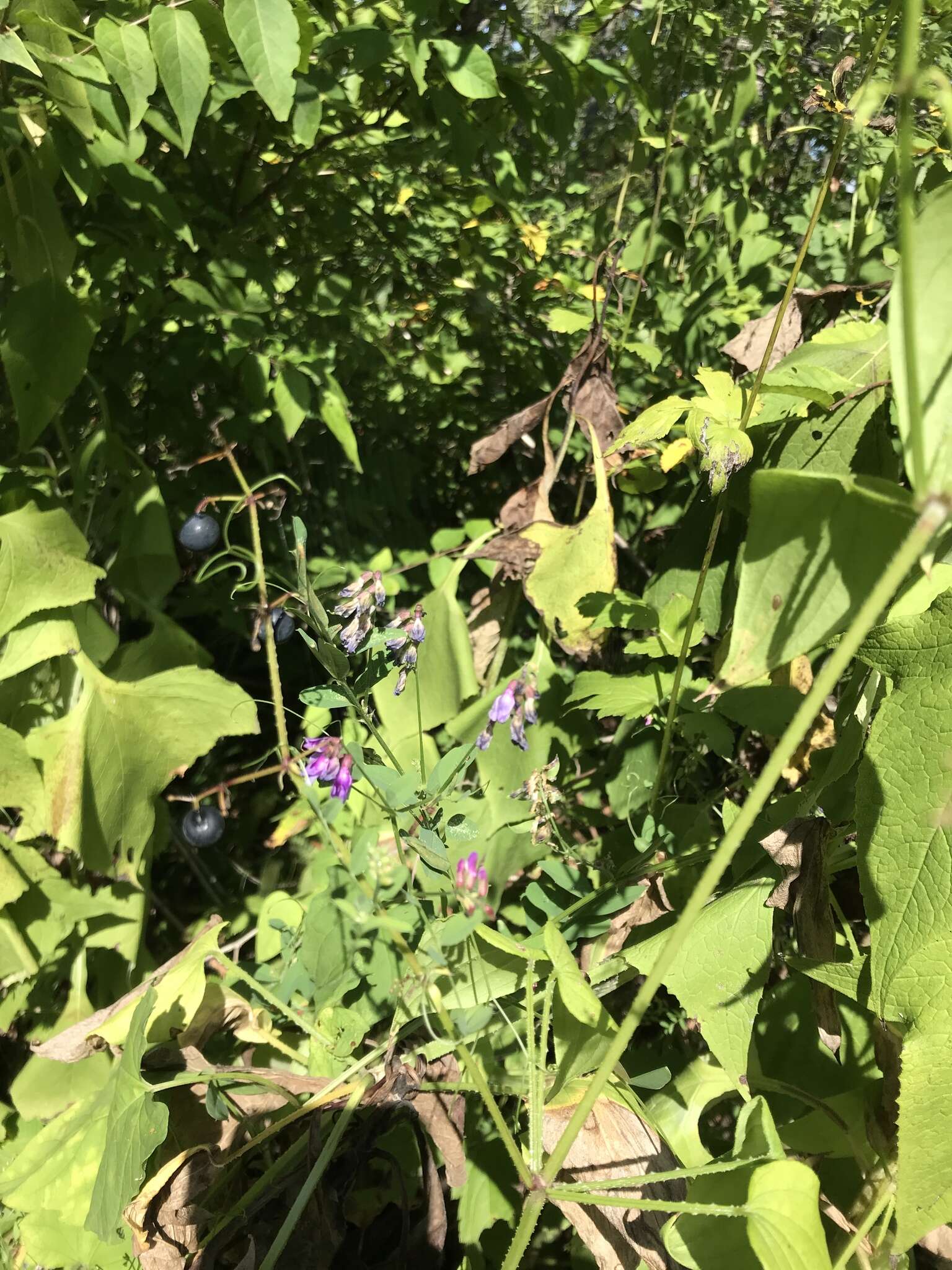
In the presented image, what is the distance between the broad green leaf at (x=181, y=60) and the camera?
791 mm

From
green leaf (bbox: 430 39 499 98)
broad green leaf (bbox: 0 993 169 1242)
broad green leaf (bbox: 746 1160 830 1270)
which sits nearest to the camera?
broad green leaf (bbox: 746 1160 830 1270)

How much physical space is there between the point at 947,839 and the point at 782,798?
23 cm

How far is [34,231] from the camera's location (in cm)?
93

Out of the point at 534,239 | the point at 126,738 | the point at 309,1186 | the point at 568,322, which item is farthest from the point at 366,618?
the point at 534,239

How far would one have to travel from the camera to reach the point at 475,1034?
2.29 ft

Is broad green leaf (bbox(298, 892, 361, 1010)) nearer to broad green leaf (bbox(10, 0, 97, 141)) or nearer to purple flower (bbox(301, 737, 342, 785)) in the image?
purple flower (bbox(301, 737, 342, 785))

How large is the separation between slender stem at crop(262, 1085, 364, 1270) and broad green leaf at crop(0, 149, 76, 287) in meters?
0.93

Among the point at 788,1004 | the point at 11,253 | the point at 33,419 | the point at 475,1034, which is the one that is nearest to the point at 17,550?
the point at 33,419

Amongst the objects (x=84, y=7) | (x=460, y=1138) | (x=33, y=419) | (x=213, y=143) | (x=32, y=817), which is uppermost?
(x=84, y=7)

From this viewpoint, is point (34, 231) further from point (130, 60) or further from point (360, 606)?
point (360, 606)

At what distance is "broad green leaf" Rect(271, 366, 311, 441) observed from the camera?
3.56ft

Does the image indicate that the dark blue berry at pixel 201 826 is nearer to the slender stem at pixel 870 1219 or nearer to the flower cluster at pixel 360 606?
the flower cluster at pixel 360 606

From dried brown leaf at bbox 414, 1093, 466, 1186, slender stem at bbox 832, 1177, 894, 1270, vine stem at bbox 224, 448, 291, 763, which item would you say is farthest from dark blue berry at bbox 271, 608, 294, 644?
slender stem at bbox 832, 1177, 894, 1270

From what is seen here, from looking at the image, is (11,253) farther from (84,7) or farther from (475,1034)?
(475,1034)
